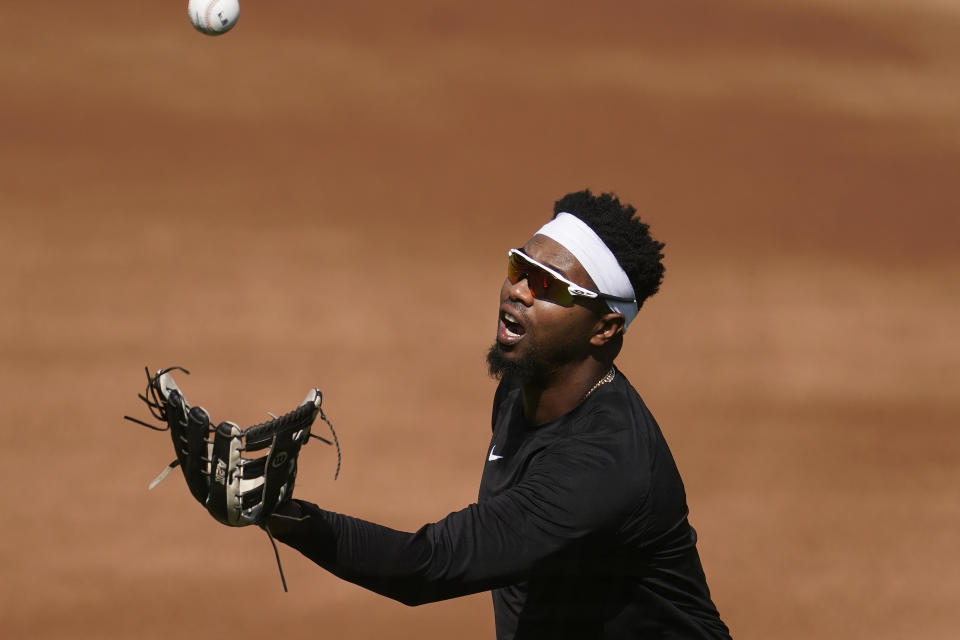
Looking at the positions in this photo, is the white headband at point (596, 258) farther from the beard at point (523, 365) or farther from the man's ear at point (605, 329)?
the beard at point (523, 365)

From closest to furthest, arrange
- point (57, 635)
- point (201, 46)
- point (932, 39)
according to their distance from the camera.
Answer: point (57, 635), point (201, 46), point (932, 39)

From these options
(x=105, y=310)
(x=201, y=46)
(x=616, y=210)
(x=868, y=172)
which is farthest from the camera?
(x=868, y=172)

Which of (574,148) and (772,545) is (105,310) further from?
(772,545)

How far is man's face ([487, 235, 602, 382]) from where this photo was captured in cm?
345

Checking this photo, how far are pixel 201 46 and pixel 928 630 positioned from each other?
17.9 feet

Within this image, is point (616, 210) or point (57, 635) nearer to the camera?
point (616, 210)

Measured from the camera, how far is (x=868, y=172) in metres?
8.25

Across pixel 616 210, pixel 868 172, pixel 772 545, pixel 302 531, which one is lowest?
pixel 302 531

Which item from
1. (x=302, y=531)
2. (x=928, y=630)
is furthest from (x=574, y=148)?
(x=302, y=531)

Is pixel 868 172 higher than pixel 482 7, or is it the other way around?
pixel 482 7

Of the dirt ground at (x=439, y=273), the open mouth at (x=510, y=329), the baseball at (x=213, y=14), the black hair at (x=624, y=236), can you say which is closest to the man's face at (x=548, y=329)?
the open mouth at (x=510, y=329)

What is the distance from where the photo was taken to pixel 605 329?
3512mm

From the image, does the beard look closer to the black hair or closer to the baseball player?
the baseball player

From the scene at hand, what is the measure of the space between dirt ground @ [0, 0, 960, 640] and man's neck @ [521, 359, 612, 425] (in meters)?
2.89
